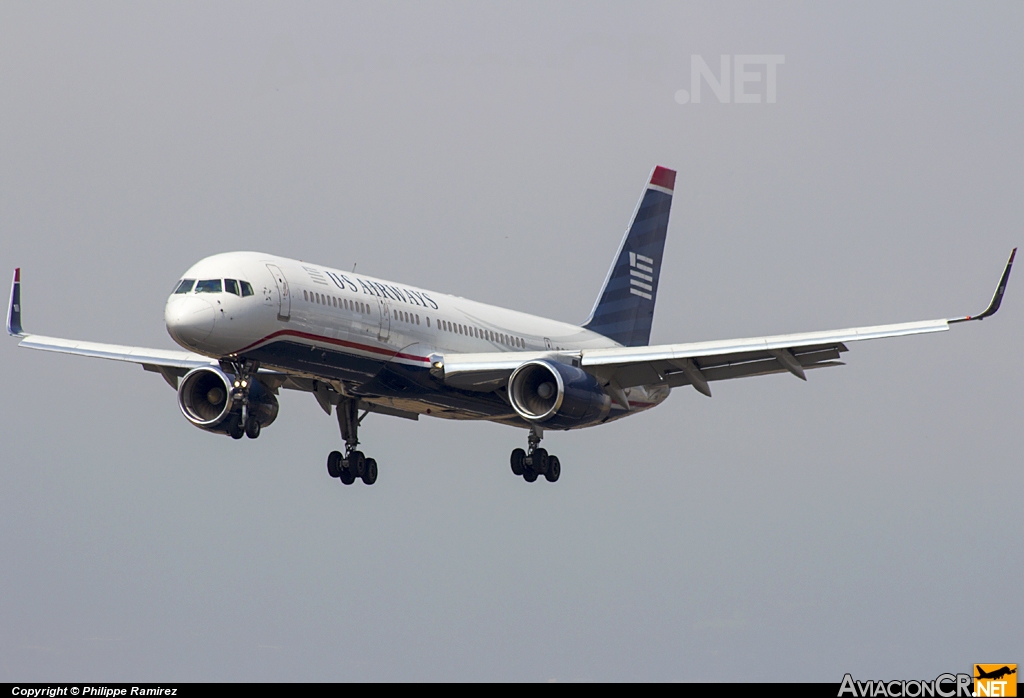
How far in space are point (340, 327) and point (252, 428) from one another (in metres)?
3.41

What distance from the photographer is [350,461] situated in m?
46.8

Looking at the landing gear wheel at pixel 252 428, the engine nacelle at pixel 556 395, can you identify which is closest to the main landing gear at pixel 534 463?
the engine nacelle at pixel 556 395

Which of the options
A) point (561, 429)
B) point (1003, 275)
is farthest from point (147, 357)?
point (1003, 275)

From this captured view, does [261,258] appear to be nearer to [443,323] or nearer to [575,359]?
[443,323]

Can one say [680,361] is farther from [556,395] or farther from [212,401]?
[212,401]

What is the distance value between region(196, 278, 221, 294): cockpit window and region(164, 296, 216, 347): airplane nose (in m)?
0.37

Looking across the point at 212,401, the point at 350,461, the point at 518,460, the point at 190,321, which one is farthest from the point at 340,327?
the point at 518,460

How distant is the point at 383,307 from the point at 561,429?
5903 mm

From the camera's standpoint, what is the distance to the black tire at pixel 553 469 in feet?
151

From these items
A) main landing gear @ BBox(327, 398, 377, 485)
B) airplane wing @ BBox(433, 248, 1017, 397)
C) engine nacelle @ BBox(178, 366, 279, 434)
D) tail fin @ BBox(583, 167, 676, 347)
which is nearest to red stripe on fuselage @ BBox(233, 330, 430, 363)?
airplane wing @ BBox(433, 248, 1017, 397)

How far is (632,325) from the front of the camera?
54.3 m

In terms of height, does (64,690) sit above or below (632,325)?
below

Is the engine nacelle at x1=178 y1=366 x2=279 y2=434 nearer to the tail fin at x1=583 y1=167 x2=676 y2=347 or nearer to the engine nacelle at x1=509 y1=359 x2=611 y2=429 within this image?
the engine nacelle at x1=509 y1=359 x2=611 y2=429

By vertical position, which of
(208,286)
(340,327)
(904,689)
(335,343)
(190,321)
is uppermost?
(208,286)
